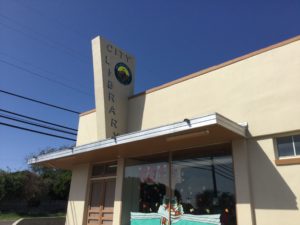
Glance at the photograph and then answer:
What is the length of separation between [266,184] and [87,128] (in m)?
8.28

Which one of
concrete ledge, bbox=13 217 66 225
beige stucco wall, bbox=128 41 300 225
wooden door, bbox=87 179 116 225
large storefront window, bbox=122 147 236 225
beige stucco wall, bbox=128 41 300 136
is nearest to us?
beige stucco wall, bbox=128 41 300 225

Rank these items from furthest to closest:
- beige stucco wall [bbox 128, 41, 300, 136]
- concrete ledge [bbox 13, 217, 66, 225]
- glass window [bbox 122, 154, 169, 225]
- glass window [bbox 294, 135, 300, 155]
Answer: concrete ledge [bbox 13, 217, 66, 225]
glass window [bbox 122, 154, 169, 225]
beige stucco wall [bbox 128, 41, 300, 136]
glass window [bbox 294, 135, 300, 155]

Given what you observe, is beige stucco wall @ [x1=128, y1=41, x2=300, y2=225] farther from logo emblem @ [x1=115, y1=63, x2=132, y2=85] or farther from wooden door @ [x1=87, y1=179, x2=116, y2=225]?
wooden door @ [x1=87, y1=179, x2=116, y2=225]

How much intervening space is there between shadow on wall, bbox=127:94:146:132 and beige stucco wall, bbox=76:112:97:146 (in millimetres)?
2098

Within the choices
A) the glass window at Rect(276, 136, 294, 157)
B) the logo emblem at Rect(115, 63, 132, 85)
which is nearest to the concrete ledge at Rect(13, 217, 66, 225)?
the logo emblem at Rect(115, 63, 132, 85)

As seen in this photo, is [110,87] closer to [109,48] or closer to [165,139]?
[109,48]

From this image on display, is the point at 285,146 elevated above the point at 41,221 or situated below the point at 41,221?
above

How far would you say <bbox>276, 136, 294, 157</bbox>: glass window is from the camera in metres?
7.50

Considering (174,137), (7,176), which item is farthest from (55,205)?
(174,137)

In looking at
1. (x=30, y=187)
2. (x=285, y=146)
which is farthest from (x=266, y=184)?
(x=30, y=187)

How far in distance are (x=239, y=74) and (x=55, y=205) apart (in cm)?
2725

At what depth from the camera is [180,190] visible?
362 inches

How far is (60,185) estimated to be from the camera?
105 feet

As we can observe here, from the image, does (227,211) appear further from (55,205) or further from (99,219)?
(55,205)
